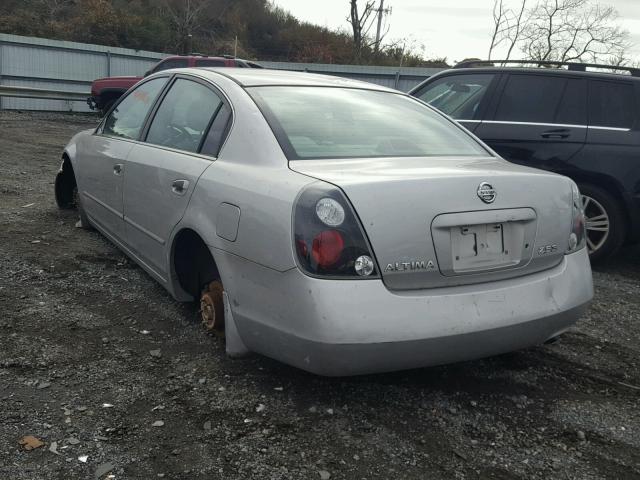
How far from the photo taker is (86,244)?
16.4 feet

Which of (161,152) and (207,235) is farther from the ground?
(161,152)

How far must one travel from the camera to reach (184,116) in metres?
3.73

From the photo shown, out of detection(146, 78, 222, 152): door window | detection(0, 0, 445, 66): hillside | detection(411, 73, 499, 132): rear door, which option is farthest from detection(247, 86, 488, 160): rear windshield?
detection(0, 0, 445, 66): hillside

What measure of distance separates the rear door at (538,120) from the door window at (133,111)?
3.06 meters

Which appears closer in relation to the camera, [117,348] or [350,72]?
[117,348]

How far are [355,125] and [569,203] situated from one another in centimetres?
116

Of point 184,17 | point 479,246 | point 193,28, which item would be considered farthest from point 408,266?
point 193,28

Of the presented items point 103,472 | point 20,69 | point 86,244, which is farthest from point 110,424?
point 20,69

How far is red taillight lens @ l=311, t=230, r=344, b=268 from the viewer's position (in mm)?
2387

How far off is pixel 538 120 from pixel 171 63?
10.4 m

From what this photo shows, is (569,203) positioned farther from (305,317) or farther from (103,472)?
(103,472)

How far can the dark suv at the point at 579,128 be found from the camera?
16.8 ft

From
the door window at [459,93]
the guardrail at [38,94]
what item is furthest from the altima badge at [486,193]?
the guardrail at [38,94]

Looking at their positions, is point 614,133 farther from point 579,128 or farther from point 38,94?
point 38,94
